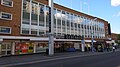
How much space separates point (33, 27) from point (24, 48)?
467cm

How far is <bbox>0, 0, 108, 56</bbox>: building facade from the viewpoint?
101 ft

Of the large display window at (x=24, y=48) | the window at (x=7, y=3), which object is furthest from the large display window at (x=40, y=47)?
the window at (x=7, y=3)

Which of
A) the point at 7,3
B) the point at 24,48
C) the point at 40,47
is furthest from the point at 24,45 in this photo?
the point at 7,3

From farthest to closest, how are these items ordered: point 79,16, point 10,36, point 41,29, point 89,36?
point 89,36 < point 79,16 < point 41,29 < point 10,36

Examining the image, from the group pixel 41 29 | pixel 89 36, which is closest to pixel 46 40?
pixel 41 29

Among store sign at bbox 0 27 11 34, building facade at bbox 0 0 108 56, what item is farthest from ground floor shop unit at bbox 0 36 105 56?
store sign at bbox 0 27 11 34

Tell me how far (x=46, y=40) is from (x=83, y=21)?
2058cm

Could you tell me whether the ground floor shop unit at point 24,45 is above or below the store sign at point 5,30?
below

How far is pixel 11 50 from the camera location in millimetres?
31328

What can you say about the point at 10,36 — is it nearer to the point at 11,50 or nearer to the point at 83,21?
the point at 11,50

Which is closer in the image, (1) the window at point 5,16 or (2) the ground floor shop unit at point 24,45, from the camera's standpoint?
(1) the window at point 5,16

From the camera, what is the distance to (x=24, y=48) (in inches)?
1334

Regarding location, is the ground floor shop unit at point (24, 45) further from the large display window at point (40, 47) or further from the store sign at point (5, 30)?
the store sign at point (5, 30)

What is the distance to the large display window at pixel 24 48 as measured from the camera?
32.4m
